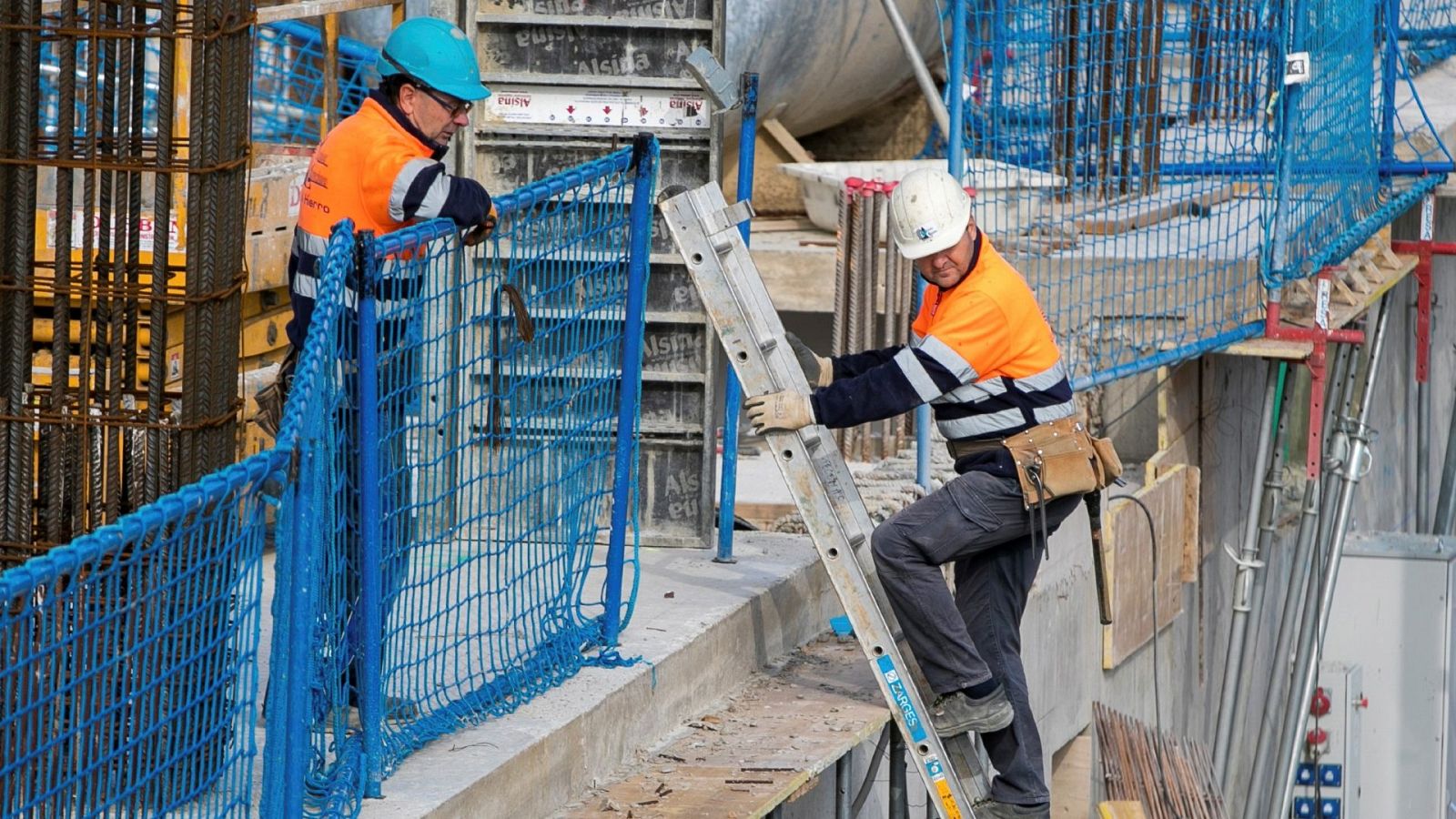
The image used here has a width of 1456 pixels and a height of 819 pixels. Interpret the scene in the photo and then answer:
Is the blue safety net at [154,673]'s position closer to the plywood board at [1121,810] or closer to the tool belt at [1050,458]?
the tool belt at [1050,458]

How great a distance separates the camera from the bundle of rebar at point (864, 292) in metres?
9.80

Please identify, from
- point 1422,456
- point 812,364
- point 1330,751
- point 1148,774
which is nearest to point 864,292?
point 1148,774

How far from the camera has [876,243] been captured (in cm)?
995

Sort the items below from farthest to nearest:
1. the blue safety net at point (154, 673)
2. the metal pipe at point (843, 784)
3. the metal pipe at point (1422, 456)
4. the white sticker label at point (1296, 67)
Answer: the metal pipe at point (1422, 456)
the white sticker label at point (1296, 67)
the metal pipe at point (843, 784)
the blue safety net at point (154, 673)

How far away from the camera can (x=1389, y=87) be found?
38.4 ft

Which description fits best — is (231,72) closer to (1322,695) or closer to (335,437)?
(335,437)

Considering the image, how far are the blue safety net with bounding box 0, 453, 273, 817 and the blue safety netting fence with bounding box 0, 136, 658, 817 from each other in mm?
14

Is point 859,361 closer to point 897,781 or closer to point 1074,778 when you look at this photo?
point 897,781

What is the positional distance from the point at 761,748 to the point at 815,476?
0.91 metres

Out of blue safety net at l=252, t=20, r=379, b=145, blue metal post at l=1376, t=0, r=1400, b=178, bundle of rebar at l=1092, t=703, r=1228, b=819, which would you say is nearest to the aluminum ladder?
bundle of rebar at l=1092, t=703, r=1228, b=819

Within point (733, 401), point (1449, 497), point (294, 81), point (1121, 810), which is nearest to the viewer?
point (733, 401)

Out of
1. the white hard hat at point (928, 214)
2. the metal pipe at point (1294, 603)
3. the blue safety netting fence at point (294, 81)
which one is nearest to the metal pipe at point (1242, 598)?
the metal pipe at point (1294, 603)

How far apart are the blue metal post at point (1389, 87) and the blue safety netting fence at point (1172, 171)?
0.04 feet

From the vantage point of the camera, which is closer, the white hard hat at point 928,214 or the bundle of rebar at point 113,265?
the bundle of rebar at point 113,265
